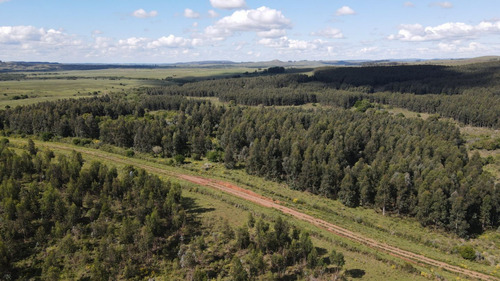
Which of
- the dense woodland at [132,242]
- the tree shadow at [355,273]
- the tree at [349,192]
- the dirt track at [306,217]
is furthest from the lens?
the tree at [349,192]

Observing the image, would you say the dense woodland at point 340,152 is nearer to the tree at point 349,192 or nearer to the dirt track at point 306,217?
the tree at point 349,192

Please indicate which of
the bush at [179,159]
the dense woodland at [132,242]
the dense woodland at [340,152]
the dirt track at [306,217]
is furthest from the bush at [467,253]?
the bush at [179,159]

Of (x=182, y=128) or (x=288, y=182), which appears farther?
(x=182, y=128)

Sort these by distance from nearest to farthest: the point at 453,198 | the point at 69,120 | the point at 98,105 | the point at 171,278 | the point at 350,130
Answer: the point at 171,278 → the point at 453,198 → the point at 350,130 → the point at 69,120 → the point at 98,105

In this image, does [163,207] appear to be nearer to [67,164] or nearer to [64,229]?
[64,229]

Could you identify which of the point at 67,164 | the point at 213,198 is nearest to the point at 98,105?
the point at 67,164
